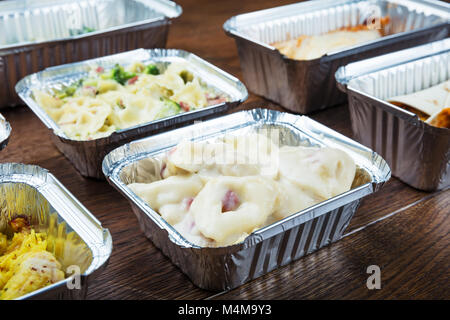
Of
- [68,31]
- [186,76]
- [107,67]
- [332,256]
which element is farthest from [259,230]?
[68,31]

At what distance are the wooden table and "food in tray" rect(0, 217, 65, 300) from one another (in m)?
0.12

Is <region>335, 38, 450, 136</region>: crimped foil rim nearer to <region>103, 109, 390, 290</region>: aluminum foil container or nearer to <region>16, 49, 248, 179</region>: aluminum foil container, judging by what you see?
<region>103, 109, 390, 290</region>: aluminum foil container

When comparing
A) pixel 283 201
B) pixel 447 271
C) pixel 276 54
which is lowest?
pixel 447 271

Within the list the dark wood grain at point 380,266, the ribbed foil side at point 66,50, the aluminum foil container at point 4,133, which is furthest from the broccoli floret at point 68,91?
the dark wood grain at point 380,266

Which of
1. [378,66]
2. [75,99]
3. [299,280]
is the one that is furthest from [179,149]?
[378,66]

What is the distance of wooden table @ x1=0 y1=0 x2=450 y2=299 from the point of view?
94cm

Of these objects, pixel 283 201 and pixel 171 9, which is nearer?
pixel 283 201

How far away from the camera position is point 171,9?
1894 mm

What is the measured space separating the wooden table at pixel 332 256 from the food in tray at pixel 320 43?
1.81ft

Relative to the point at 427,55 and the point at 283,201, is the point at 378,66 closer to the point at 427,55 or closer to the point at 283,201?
the point at 427,55

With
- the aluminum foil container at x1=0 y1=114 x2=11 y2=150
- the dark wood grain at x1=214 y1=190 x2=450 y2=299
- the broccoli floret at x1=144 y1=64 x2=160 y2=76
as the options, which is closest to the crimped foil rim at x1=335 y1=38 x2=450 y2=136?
the dark wood grain at x1=214 y1=190 x2=450 y2=299

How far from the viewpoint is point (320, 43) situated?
5.61 feet

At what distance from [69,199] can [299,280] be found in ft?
1.40

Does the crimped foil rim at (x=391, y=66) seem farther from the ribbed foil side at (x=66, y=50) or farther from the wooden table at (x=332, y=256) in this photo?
the ribbed foil side at (x=66, y=50)
